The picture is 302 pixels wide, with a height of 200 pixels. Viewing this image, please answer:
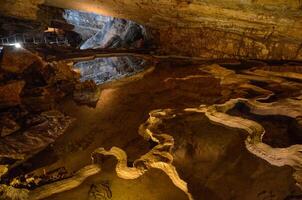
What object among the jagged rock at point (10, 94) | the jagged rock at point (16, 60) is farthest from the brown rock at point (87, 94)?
the jagged rock at point (16, 60)

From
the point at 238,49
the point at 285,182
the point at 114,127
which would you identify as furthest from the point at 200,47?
the point at 285,182

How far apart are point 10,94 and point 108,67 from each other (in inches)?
318

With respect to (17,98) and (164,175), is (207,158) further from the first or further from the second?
(17,98)

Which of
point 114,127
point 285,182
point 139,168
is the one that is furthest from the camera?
point 114,127

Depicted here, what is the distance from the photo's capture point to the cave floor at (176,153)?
4262 mm

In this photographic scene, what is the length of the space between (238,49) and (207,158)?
7.54 meters

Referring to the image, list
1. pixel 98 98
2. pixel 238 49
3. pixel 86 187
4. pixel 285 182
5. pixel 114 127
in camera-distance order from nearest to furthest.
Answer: pixel 285 182
pixel 86 187
pixel 114 127
pixel 98 98
pixel 238 49

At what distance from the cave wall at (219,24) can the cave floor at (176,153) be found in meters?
2.77

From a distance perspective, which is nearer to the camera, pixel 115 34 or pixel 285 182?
pixel 285 182

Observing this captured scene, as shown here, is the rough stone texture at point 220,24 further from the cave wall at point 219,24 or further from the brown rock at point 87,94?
the brown rock at point 87,94

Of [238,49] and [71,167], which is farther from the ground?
[238,49]

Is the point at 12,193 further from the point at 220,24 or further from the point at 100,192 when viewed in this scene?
the point at 220,24

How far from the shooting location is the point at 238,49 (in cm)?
1143

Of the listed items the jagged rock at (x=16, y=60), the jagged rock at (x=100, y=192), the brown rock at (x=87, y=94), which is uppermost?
the jagged rock at (x=16, y=60)
